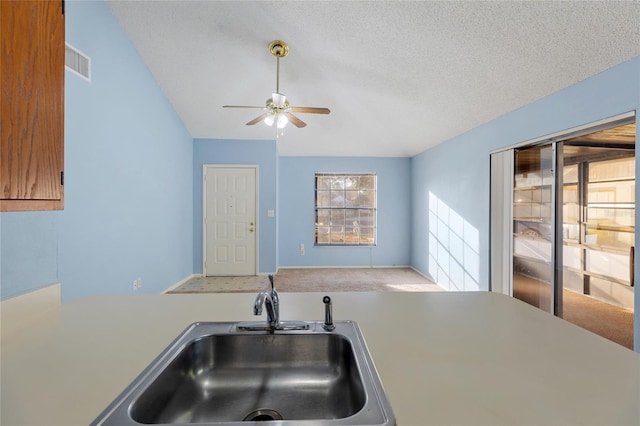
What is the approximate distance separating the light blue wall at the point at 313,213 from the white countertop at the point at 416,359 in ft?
15.7

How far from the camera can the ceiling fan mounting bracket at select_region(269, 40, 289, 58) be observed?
307 centimetres

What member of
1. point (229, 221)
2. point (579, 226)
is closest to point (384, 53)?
point (579, 226)

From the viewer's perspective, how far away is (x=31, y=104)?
0.77m

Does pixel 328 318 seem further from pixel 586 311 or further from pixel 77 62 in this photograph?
pixel 586 311

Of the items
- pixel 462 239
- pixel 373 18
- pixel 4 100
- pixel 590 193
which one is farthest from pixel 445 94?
pixel 4 100

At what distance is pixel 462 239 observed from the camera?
4.26 meters

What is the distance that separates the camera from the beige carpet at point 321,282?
459cm

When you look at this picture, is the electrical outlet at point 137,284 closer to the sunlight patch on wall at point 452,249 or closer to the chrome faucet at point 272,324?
the chrome faucet at point 272,324

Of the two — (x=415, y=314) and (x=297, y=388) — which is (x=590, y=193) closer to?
(x=415, y=314)

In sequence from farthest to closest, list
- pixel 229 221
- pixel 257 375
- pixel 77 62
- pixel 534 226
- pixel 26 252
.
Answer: pixel 229 221 < pixel 534 226 < pixel 77 62 < pixel 26 252 < pixel 257 375

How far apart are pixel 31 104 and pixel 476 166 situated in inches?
169

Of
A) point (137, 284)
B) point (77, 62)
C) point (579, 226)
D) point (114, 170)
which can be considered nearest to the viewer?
point (77, 62)

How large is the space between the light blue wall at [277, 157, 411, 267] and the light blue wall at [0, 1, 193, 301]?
2.32m

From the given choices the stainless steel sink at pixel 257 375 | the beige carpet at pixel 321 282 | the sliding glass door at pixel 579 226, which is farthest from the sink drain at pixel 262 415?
the beige carpet at pixel 321 282
